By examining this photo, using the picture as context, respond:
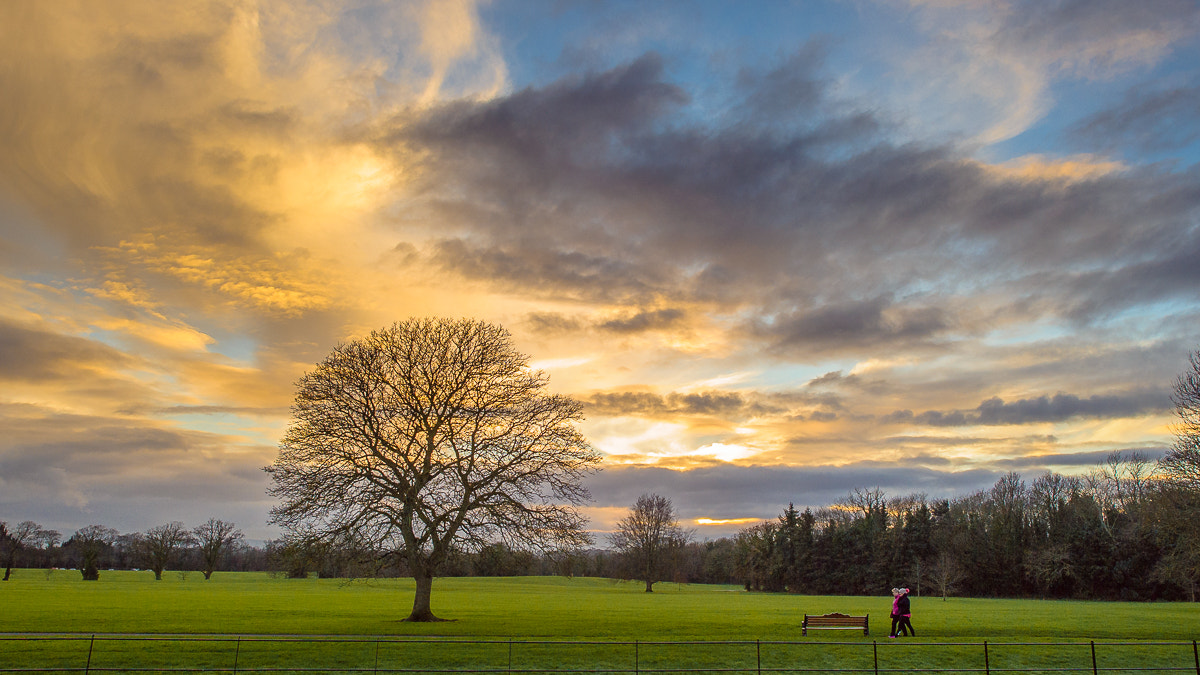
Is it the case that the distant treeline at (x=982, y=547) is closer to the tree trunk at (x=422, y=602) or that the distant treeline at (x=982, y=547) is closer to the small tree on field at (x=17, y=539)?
the tree trunk at (x=422, y=602)

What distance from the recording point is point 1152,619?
139ft

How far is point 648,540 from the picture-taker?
103m

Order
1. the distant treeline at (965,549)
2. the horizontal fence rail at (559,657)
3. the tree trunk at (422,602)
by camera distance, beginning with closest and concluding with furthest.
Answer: the horizontal fence rail at (559,657)
the tree trunk at (422,602)
the distant treeline at (965,549)

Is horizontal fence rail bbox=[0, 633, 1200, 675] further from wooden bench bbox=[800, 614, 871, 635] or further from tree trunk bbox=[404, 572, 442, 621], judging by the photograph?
tree trunk bbox=[404, 572, 442, 621]

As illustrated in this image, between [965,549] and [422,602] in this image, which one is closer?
[422,602]

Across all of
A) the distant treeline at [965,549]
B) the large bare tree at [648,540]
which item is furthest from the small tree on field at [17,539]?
the large bare tree at [648,540]

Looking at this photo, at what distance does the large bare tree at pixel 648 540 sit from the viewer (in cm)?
10338

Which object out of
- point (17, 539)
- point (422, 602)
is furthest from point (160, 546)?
point (422, 602)

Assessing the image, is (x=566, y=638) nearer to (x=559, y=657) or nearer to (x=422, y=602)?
(x=559, y=657)

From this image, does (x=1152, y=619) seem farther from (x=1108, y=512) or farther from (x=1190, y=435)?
(x=1108, y=512)

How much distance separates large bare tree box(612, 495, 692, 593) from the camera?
10338cm

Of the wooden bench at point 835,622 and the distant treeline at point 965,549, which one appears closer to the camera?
the wooden bench at point 835,622

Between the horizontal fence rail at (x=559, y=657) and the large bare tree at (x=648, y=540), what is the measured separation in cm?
7828

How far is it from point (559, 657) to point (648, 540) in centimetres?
8237
